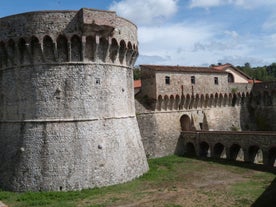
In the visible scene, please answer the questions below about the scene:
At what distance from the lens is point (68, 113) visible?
20594 mm

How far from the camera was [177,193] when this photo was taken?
18891 millimetres

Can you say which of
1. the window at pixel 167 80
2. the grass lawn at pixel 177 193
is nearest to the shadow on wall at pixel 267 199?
the grass lawn at pixel 177 193

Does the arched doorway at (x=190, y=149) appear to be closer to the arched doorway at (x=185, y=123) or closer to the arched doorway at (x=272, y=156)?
the arched doorway at (x=185, y=123)

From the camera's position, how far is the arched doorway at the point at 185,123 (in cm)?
3388

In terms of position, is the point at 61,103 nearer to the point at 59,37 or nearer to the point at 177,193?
the point at 59,37

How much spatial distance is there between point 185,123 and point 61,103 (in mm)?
16905

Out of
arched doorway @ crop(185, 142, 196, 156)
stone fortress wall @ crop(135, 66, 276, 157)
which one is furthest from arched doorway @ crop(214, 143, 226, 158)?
stone fortress wall @ crop(135, 66, 276, 157)

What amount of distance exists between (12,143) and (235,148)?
58.6ft

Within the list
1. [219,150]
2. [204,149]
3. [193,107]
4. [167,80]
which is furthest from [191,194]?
[193,107]

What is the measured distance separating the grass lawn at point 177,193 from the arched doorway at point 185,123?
32.5 ft

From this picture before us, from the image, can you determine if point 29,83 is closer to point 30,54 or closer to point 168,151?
point 30,54

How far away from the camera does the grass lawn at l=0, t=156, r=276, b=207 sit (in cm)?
1722

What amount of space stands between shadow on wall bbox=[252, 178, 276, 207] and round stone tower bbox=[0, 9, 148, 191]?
320 inches

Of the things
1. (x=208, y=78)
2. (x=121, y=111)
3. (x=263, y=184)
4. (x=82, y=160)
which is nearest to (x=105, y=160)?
(x=82, y=160)
